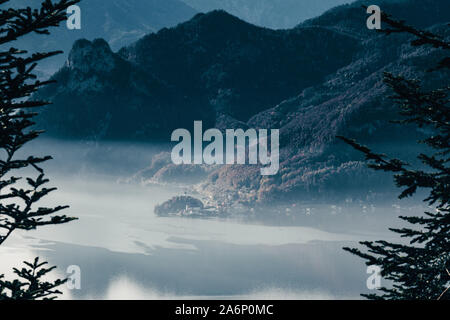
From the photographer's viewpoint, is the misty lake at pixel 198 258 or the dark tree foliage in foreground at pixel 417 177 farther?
the misty lake at pixel 198 258

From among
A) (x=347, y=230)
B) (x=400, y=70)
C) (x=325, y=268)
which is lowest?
(x=325, y=268)

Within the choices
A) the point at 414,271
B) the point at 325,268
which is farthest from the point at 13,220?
the point at 325,268

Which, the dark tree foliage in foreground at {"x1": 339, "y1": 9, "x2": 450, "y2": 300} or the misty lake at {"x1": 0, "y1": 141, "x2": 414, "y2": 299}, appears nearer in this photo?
the dark tree foliage in foreground at {"x1": 339, "y1": 9, "x2": 450, "y2": 300}

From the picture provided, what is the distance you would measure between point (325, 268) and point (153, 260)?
3665cm

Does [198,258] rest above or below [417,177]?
below

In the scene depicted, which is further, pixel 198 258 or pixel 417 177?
pixel 198 258

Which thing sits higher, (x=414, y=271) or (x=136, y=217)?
(x=136, y=217)
